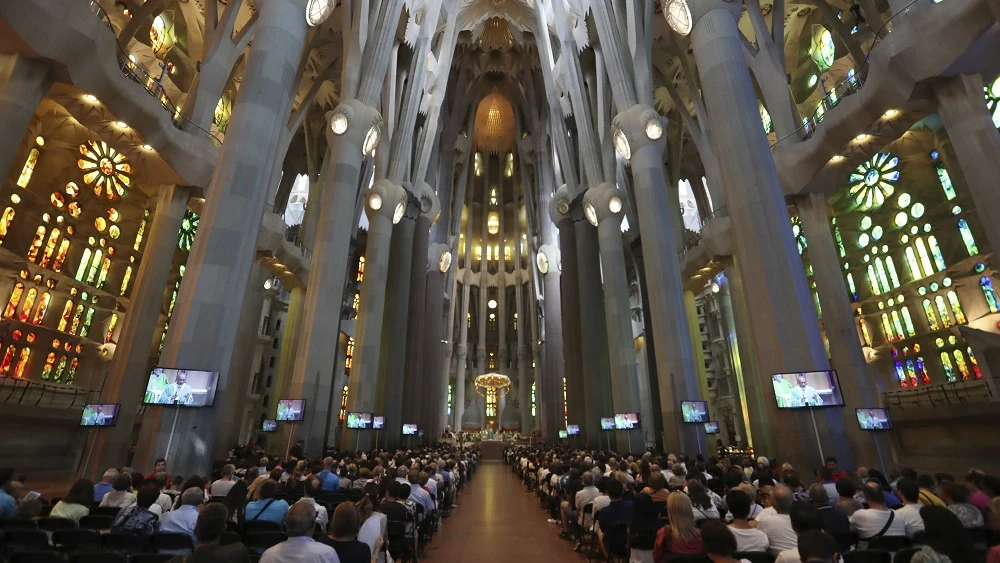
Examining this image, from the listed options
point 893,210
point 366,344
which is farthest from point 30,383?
Answer: point 893,210

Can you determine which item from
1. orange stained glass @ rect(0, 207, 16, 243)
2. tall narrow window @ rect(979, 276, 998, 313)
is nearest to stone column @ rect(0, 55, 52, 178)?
orange stained glass @ rect(0, 207, 16, 243)

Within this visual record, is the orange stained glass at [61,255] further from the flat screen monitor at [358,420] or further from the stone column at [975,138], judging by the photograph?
the stone column at [975,138]

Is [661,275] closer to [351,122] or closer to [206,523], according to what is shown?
[351,122]

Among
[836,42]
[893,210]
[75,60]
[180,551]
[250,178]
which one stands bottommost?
[180,551]

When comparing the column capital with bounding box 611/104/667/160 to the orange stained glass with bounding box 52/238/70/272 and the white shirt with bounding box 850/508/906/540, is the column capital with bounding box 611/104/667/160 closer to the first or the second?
the white shirt with bounding box 850/508/906/540

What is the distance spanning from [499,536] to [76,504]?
550cm

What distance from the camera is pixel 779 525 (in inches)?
131

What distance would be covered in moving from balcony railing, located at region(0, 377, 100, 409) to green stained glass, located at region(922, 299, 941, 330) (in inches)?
1201

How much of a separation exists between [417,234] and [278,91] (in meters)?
17.1

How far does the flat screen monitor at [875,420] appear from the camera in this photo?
30.9 feet

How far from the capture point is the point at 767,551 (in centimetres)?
318

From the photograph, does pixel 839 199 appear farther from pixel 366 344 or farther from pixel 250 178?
pixel 250 178

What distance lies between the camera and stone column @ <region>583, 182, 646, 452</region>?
59.6ft

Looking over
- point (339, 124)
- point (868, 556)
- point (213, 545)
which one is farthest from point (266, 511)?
point (339, 124)
